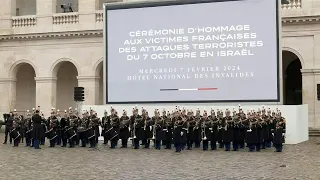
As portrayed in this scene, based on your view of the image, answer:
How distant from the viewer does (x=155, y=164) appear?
15320mm

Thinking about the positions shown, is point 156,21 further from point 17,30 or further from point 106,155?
point 17,30

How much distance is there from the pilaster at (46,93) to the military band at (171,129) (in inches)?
442

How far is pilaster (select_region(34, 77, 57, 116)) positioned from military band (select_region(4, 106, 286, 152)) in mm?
11218

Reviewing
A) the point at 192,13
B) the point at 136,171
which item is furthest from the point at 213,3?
the point at 136,171

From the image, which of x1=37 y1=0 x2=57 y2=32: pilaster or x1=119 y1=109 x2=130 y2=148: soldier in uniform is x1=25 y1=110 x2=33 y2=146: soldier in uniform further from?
x1=37 y1=0 x2=57 y2=32: pilaster

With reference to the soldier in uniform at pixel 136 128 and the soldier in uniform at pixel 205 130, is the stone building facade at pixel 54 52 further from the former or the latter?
the soldier in uniform at pixel 205 130

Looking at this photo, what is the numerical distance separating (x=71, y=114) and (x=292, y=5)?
47.7 ft

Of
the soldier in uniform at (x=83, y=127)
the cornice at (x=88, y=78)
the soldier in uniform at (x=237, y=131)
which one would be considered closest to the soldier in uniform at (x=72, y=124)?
the soldier in uniform at (x=83, y=127)

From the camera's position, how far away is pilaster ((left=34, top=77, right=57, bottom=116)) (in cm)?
3419

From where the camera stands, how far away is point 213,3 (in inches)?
952

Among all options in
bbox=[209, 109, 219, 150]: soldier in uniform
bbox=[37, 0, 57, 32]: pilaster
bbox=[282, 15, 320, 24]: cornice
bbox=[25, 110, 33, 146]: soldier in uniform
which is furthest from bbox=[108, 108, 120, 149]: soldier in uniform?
bbox=[37, 0, 57, 32]: pilaster

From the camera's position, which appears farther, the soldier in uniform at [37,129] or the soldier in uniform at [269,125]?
the soldier in uniform at [37,129]

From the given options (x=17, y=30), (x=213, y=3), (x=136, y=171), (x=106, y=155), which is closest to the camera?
(x=136, y=171)

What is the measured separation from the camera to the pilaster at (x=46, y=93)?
3419 cm
